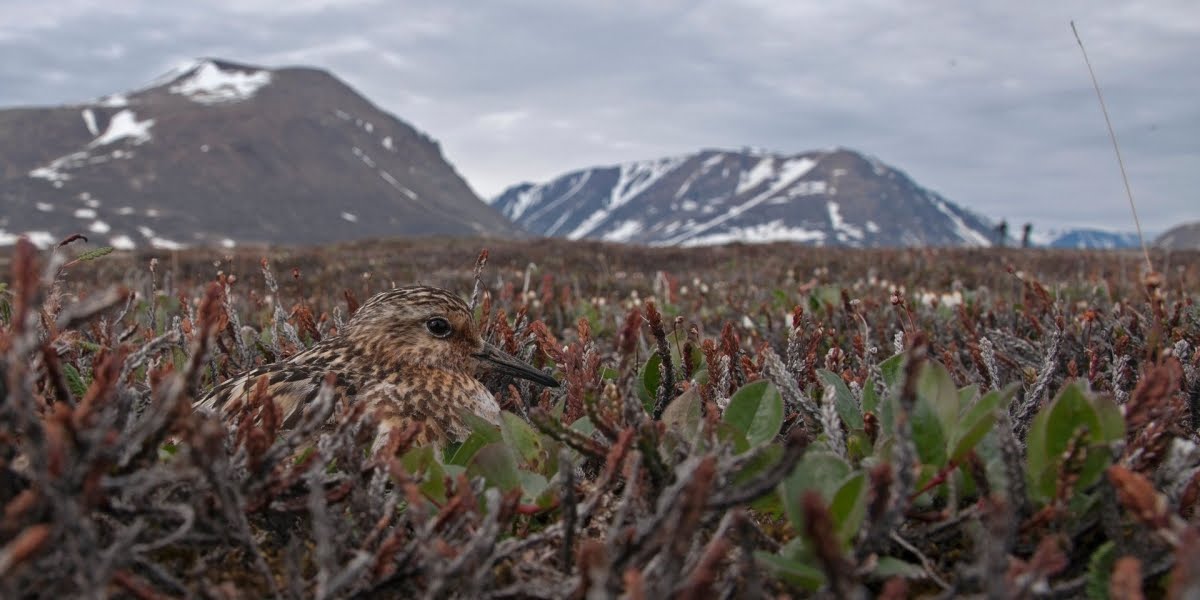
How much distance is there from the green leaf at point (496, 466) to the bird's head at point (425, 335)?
130 cm

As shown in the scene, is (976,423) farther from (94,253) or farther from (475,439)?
(94,253)

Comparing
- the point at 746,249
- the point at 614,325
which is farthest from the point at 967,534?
the point at 746,249

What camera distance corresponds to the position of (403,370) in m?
3.37

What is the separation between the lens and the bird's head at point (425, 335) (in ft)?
11.6

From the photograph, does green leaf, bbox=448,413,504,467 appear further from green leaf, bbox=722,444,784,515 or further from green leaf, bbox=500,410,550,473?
green leaf, bbox=722,444,784,515

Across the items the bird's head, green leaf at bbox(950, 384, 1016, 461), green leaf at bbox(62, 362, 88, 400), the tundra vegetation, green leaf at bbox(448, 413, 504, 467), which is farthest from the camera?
the bird's head

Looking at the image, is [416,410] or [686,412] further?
[416,410]

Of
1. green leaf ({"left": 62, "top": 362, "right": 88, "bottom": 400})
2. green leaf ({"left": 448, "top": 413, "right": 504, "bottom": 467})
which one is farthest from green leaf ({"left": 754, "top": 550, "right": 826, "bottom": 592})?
green leaf ({"left": 62, "top": 362, "right": 88, "bottom": 400})

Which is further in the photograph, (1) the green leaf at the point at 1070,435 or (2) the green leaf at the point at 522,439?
(2) the green leaf at the point at 522,439

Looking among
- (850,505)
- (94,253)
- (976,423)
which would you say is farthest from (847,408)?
(94,253)

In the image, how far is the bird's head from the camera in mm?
3537

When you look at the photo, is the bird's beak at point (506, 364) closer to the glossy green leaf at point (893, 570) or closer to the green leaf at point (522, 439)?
the green leaf at point (522, 439)

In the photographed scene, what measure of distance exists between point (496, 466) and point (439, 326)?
1561 mm

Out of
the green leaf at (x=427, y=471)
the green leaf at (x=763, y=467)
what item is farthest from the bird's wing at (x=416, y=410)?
the green leaf at (x=763, y=467)
